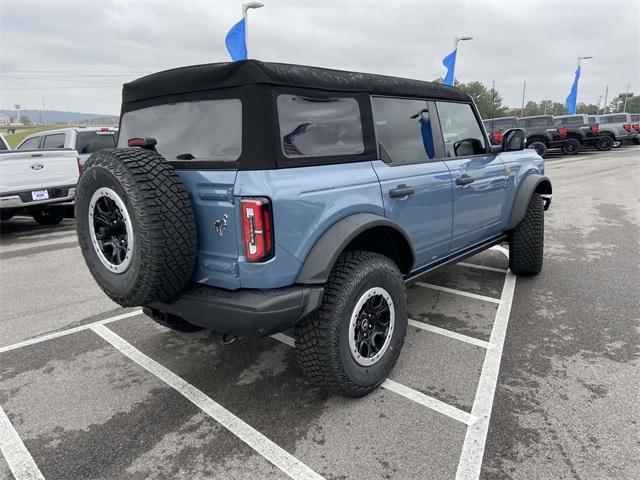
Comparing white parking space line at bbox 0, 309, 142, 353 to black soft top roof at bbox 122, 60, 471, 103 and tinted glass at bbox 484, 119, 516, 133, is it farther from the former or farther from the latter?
tinted glass at bbox 484, 119, 516, 133

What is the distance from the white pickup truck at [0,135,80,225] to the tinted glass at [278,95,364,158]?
18.9ft

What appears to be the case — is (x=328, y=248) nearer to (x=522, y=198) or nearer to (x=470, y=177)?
(x=470, y=177)

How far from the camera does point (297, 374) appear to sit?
302 centimetres

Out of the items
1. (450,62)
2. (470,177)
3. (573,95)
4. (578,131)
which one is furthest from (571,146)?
(470,177)

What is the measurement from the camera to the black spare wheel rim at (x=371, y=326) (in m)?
2.62

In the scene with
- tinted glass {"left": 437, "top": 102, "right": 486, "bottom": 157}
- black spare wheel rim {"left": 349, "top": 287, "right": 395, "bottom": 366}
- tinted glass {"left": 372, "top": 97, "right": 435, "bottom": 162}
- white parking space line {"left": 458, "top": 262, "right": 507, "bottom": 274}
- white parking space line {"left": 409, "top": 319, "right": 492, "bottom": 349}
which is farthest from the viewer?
white parking space line {"left": 458, "top": 262, "right": 507, "bottom": 274}

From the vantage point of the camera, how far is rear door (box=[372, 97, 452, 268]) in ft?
9.61

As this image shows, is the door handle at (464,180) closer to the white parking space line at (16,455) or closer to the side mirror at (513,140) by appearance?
the side mirror at (513,140)

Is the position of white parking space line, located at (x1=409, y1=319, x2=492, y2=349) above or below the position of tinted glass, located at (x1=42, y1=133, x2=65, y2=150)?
below

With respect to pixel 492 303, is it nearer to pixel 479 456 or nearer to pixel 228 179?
pixel 479 456

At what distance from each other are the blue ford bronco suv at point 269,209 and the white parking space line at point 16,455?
872mm

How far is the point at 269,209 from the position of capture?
2.19 m

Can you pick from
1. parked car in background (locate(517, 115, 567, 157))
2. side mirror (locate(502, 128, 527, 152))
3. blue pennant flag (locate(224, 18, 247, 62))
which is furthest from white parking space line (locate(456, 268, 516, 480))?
parked car in background (locate(517, 115, 567, 157))

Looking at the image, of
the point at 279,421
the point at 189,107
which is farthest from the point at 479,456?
the point at 189,107
